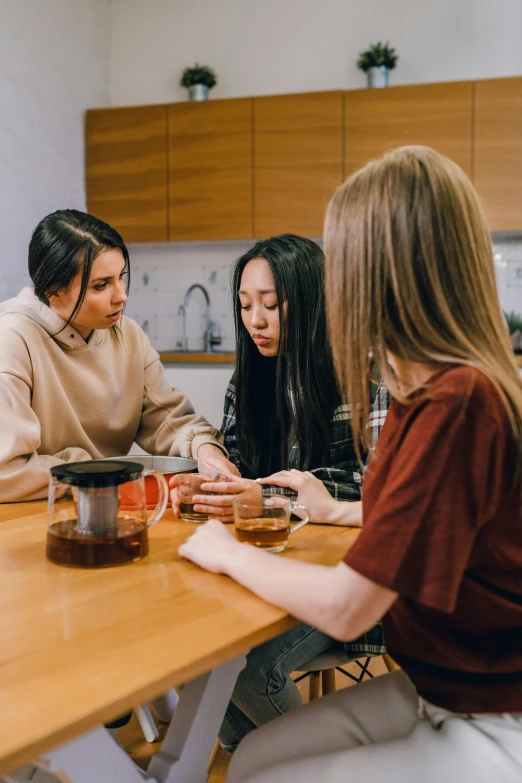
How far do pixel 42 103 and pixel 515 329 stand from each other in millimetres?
2854

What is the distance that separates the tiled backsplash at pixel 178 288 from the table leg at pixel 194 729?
3.57m

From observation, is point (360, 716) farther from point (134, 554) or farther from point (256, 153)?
point (256, 153)

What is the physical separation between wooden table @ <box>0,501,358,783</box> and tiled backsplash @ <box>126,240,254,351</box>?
3.48 meters

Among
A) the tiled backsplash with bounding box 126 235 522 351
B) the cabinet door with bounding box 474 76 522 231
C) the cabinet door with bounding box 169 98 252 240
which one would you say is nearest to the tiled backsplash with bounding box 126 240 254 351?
the tiled backsplash with bounding box 126 235 522 351

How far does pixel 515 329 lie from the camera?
159 inches

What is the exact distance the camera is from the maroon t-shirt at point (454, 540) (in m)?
0.79

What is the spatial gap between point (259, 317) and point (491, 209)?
2608mm

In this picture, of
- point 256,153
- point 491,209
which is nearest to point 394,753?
point 491,209

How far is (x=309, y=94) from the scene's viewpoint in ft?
13.4

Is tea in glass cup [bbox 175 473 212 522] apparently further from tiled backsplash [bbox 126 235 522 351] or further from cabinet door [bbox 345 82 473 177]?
tiled backsplash [bbox 126 235 522 351]

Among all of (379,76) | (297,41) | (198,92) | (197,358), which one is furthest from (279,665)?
(297,41)

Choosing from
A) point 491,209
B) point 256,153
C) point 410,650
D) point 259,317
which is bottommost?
point 410,650

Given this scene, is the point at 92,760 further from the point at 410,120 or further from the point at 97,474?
the point at 410,120

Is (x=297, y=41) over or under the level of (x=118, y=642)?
over
